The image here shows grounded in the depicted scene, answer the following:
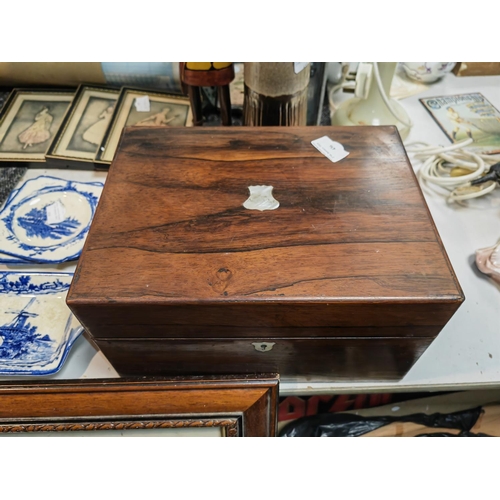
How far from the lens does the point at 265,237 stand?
0.54 metres

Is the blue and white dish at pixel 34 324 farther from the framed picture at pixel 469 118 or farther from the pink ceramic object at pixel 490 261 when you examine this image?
the framed picture at pixel 469 118

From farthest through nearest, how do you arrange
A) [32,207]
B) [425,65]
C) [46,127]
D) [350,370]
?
[425,65], [46,127], [32,207], [350,370]

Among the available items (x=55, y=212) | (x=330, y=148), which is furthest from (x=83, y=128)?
(x=330, y=148)

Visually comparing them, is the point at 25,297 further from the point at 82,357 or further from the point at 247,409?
the point at 247,409

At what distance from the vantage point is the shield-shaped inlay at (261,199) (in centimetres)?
58

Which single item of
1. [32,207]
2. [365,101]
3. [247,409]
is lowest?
[247,409]

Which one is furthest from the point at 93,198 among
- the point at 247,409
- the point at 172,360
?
the point at 247,409

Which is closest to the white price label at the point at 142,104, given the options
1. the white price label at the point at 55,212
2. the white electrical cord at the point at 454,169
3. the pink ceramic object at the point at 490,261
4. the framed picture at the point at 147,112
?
the framed picture at the point at 147,112

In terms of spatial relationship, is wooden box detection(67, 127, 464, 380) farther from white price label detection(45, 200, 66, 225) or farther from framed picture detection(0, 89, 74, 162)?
framed picture detection(0, 89, 74, 162)

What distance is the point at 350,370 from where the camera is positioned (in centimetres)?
62

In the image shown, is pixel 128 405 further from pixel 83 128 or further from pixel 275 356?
pixel 83 128

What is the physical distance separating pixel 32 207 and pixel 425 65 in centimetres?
101

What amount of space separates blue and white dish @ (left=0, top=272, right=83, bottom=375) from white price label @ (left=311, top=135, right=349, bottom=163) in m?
0.47

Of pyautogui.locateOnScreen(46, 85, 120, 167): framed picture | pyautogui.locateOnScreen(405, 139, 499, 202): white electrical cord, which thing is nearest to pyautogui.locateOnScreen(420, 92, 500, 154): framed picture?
pyautogui.locateOnScreen(405, 139, 499, 202): white electrical cord
